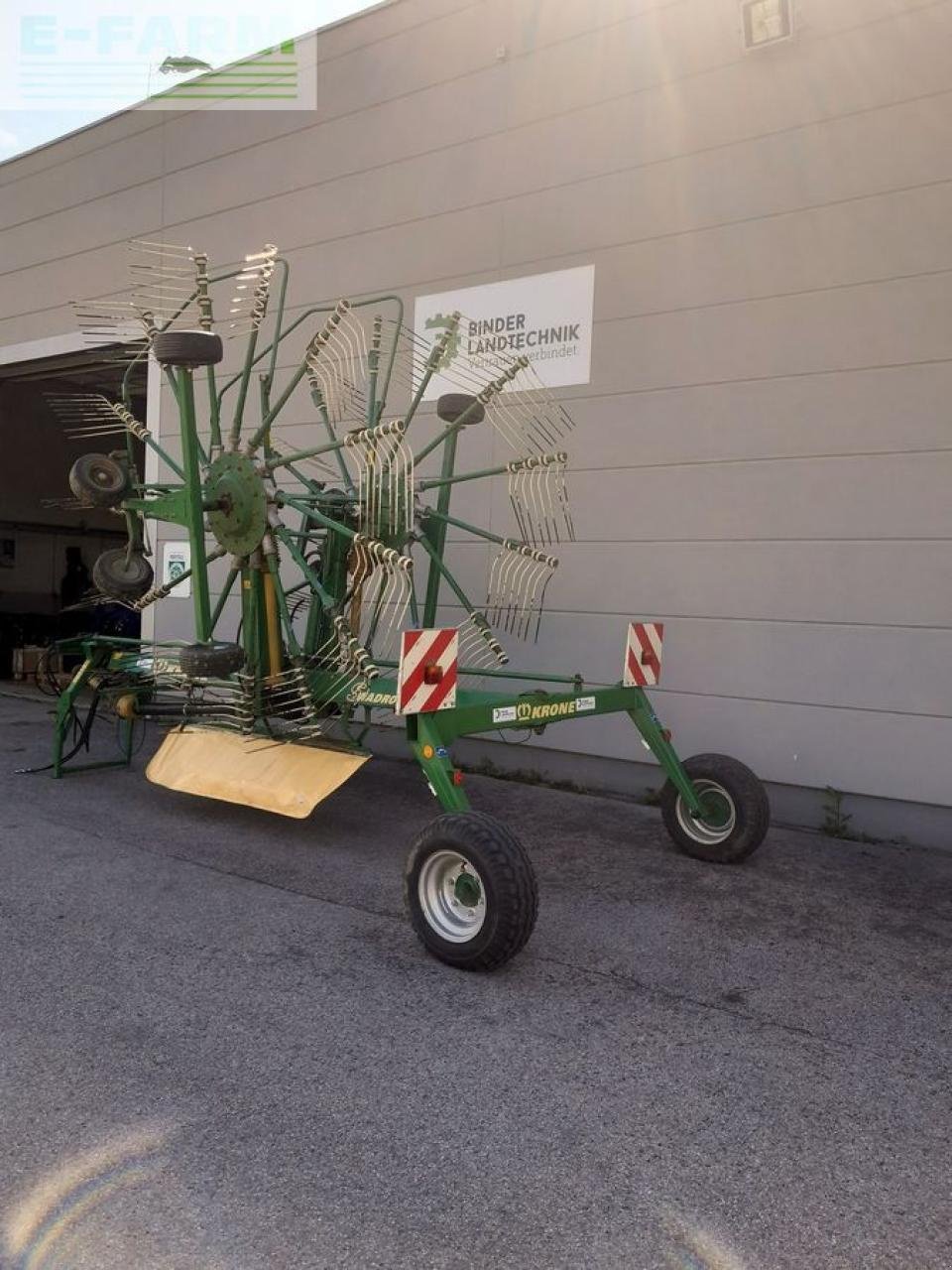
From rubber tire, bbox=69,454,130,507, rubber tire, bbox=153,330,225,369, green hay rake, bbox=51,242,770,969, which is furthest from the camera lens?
rubber tire, bbox=69,454,130,507

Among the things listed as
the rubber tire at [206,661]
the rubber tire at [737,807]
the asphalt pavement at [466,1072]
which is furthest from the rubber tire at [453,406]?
the asphalt pavement at [466,1072]

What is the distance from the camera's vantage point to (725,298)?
20.1 feet

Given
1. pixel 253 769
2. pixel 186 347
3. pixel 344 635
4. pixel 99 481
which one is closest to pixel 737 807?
pixel 344 635

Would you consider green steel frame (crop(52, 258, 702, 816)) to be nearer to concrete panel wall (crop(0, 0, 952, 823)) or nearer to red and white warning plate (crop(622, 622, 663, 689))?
red and white warning plate (crop(622, 622, 663, 689))

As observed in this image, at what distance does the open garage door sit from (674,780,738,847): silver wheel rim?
1112cm

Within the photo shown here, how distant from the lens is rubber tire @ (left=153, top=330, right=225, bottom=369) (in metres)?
4.57

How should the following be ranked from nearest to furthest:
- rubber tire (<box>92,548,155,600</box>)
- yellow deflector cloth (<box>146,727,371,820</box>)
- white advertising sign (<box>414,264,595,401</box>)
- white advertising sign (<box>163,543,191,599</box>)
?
1. yellow deflector cloth (<box>146,727,371,820</box>)
2. rubber tire (<box>92,548,155,600</box>)
3. white advertising sign (<box>414,264,595,401</box>)
4. white advertising sign (<box>163,543,191,599</box>)

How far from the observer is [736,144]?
607 centimetres

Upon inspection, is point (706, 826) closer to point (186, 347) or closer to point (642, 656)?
point (642, 656)

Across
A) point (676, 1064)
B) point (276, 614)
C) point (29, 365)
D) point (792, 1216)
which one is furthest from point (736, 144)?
point (29, 365)

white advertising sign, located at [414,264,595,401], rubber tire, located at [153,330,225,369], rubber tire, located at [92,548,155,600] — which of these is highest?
white advertising sign, located at [414,264,595,401]

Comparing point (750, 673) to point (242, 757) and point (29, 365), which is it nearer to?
point (242, 757)

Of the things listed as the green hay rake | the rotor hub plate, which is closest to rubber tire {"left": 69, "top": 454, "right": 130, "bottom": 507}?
the green hay rake

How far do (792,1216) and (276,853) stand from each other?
330 cm
